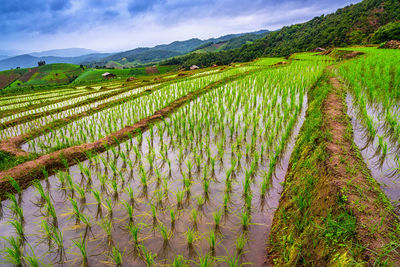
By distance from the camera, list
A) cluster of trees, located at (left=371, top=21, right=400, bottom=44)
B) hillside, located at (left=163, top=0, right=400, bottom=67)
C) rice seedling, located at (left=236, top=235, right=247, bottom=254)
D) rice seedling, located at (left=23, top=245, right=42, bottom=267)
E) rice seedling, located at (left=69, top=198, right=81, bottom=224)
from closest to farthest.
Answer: rice seedling, located at (left=23, top=245, right=42, bottom=267) → rice seedling, located at (left=236, top=235, right=247, bottom=254) → rice seedling, located at (left=69, top=198, right=81, bottom=224) → cluster of trees, located at (left=371, top=21, right=400, bottom=44) → hillside, located at (left=163, top=0, right=400, bottom=67)

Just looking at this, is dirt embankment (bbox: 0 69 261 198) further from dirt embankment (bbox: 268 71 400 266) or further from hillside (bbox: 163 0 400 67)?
hillside (bbox: 163 0 400 67)

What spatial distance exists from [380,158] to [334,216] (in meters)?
1.36

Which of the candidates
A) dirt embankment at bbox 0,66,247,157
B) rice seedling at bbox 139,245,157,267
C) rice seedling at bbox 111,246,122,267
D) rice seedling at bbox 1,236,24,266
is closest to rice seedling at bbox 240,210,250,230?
rice seedling at bbox 139,245,157,267

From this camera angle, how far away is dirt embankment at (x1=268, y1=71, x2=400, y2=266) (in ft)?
3.90

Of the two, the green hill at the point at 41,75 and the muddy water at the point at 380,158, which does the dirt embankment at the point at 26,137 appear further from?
the green hill at the point at 41,75

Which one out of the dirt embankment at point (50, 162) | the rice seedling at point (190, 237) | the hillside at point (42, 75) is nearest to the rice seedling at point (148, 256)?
the rice seedling at point (190, 237)

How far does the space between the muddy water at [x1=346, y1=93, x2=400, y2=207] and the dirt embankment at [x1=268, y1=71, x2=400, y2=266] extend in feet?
0.37

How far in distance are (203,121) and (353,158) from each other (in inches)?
123

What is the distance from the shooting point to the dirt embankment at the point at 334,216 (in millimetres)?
1188

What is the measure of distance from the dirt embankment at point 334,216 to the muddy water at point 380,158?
4.4 inches

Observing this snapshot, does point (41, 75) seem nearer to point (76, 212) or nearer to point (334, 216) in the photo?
point (76, 212)

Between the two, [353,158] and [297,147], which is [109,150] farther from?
[353,158]

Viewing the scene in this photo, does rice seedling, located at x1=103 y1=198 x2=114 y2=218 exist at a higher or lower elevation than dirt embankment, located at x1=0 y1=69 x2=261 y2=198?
lower

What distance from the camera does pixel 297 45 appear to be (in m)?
45.2
